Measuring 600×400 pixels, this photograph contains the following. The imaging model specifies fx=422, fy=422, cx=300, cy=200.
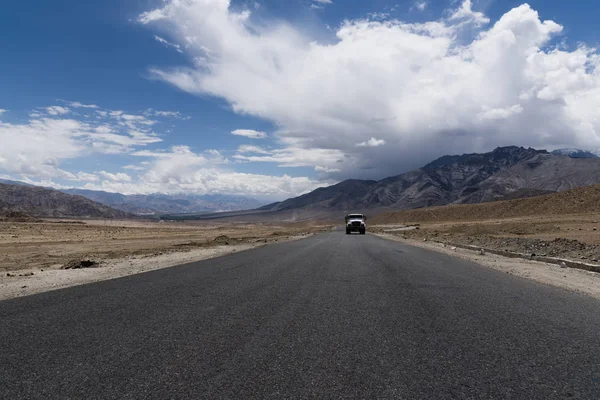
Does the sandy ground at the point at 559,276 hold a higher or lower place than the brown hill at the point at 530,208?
lower

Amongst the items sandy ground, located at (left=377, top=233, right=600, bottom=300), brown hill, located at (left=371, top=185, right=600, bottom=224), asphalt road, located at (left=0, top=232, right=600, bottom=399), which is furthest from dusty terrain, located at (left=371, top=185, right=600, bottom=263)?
asphalt road, located at (left=0, top=232, right=600, bottom=399)

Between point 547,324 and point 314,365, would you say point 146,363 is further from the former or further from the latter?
point 547,324

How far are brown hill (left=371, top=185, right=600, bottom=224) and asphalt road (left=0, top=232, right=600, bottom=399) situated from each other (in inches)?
2880

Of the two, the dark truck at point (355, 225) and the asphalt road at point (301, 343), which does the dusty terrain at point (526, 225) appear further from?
the asphalt road at point (301, 343)

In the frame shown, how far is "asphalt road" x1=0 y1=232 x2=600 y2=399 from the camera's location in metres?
4.74

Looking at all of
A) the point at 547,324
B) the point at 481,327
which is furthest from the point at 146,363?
the point at 547,324

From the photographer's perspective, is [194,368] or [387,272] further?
[387,272]

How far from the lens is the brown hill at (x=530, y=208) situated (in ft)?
241

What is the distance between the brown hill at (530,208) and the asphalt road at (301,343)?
240ft

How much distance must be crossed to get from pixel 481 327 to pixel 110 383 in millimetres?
5804

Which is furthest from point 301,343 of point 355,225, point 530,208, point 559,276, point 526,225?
point 530,208

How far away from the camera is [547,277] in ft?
46.8

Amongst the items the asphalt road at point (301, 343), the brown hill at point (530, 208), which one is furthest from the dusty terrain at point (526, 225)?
the asphalt road at point (301, 343)

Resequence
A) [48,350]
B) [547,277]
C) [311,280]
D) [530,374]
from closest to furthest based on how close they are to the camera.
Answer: [530,374] → [48,350] → [311,280] → [547,277]
